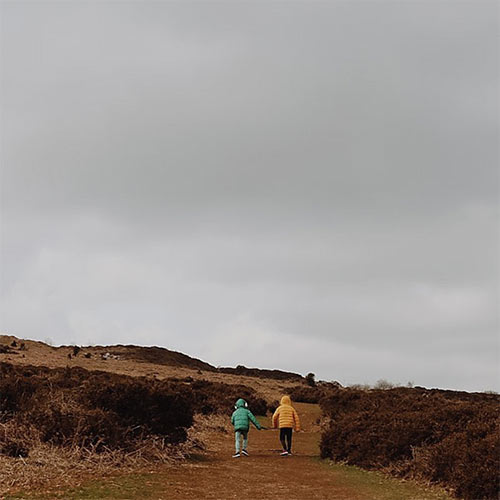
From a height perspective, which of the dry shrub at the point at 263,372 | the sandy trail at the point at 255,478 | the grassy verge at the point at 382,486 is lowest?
the sandy trail at the point at 255,478

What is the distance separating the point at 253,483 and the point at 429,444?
15.5ft

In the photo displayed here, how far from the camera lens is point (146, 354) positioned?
75.4 m

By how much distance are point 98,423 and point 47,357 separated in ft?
139

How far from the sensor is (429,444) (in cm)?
1478

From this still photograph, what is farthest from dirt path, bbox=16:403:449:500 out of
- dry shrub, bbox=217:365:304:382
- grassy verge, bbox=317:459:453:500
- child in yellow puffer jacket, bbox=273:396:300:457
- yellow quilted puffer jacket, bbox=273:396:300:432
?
dry shrub, bbox=217:365:304:382

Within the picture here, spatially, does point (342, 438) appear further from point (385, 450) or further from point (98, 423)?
point (98, 423)

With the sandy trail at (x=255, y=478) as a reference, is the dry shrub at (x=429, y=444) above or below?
above

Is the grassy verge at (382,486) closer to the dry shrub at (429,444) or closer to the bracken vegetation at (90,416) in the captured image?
the dry shrub at (429,444)

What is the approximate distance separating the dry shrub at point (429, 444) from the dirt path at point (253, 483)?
511 mm

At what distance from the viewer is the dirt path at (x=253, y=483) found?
36.0ft

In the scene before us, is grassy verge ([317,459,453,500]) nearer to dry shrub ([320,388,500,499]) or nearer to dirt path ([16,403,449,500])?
dirt path ([16,403,449,500])

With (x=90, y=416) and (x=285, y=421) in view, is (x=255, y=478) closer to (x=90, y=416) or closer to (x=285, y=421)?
(x=90, y=416)

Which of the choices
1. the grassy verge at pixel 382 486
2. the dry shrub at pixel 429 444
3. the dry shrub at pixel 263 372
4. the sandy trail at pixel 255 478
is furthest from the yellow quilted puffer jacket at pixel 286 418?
the dry shrub at pixel 263 372

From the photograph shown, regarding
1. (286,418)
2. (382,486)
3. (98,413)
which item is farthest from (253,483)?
(286,418)
